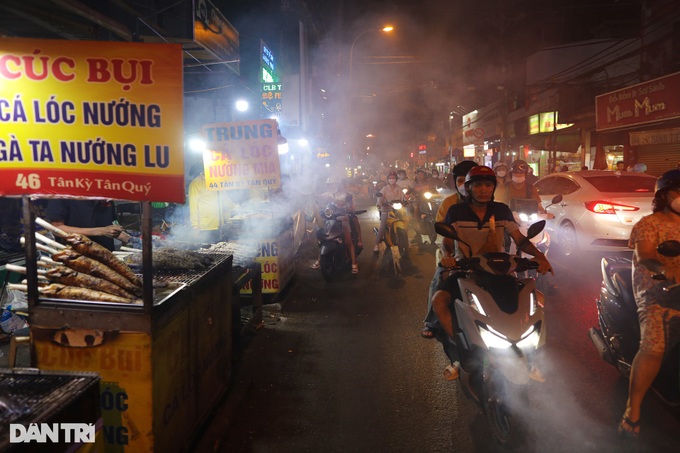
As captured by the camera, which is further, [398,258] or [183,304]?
[398,258]

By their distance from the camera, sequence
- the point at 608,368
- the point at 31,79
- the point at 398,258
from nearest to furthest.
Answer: the point at 31,79, the point at 608,368, the point at 398,258

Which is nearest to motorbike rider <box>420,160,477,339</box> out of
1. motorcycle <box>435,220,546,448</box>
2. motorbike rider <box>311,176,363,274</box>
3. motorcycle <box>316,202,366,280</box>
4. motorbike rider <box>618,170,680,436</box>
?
motorcycle <box>435,220,546,448</box>

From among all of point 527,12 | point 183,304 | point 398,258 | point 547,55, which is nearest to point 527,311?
point 183,304

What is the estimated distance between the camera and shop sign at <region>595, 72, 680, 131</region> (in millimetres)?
12734

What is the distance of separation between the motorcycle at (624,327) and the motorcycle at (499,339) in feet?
2.83

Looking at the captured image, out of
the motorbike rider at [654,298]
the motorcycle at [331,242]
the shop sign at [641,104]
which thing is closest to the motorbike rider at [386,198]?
the motorcycle at [331,242]

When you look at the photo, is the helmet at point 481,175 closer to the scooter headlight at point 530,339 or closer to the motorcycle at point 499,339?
the motorcycle at point 499,339

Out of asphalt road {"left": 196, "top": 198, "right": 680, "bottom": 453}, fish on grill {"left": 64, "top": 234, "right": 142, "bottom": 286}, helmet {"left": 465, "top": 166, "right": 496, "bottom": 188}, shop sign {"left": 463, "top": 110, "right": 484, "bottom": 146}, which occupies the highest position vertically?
shop sign {"left": 463, "top": 110, "right": 484, "bottom": 146}

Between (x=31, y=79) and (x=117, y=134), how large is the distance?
1.91 feet

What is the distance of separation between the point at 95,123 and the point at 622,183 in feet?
31.0

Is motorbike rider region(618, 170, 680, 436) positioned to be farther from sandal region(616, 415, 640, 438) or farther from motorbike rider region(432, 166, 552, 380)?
motorbike rider region(432, 166, 552, 380)

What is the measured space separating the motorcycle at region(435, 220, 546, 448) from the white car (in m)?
5.79

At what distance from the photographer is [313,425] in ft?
11.6

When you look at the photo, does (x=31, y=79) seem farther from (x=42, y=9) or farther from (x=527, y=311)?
(x=42, y=9)
